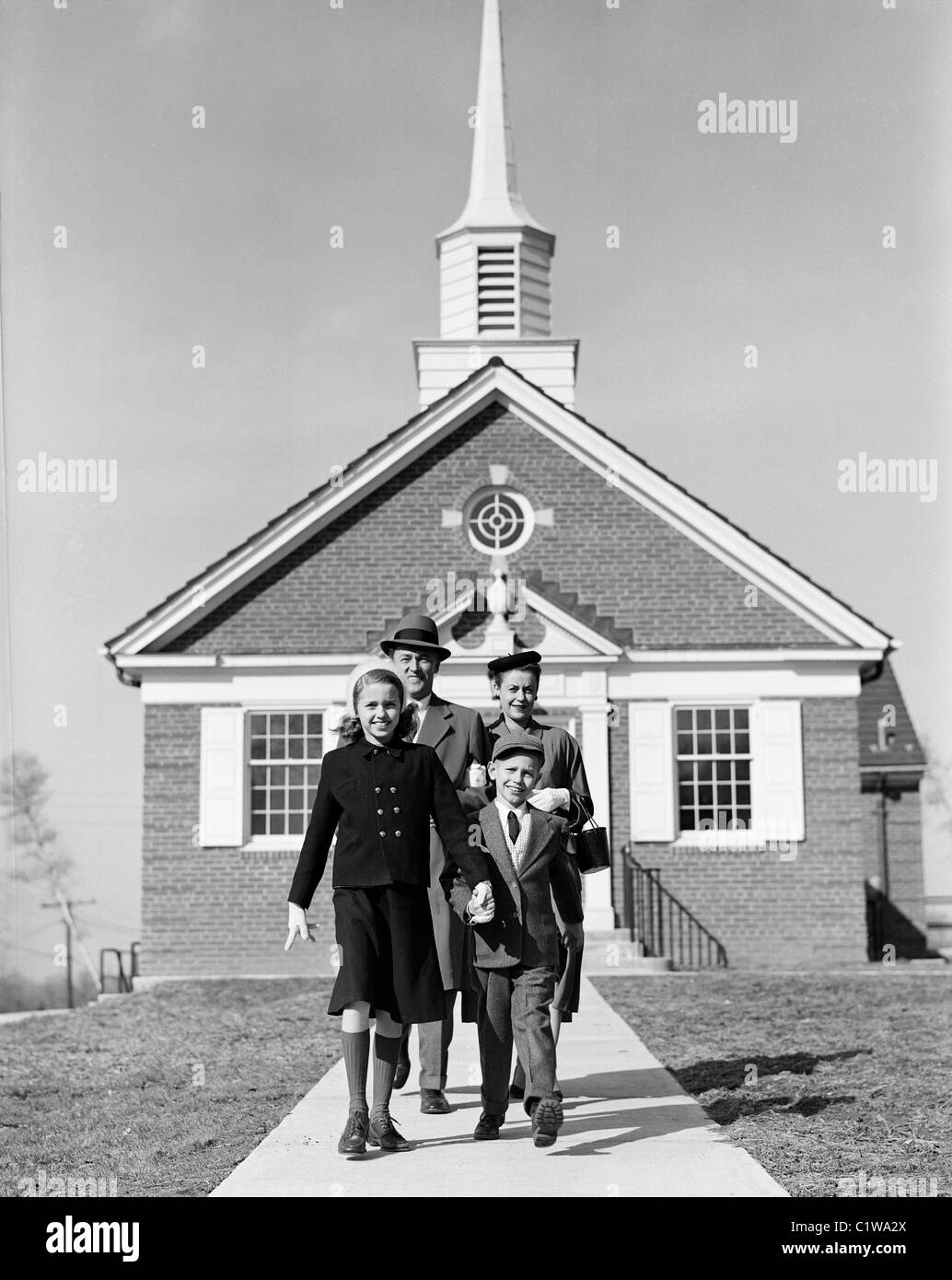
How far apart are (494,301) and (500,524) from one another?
4700mm

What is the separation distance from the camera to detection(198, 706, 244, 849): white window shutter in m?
18.6

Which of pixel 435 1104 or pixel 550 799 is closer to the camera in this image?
pixel 550 799

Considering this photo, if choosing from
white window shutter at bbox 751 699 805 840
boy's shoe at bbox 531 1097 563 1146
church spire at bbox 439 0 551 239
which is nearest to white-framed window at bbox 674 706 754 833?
white window shutter at bbox 751 699 805 840

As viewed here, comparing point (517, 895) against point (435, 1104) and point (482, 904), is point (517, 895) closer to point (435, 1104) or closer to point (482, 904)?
point (482, 904)

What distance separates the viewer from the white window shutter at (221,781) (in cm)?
1861

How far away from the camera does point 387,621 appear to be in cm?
1894

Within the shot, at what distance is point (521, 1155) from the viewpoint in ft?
20.4

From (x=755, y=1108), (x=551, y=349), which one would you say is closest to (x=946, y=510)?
(x=551, y=349)

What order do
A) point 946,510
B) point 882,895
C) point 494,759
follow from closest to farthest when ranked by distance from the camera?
point 494,759, point 946,510, point 882,895

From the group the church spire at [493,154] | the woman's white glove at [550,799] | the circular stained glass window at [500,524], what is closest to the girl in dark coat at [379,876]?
the woman's white glove at [550,799]

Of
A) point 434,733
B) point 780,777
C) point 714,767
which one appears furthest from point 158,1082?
point 780,777
